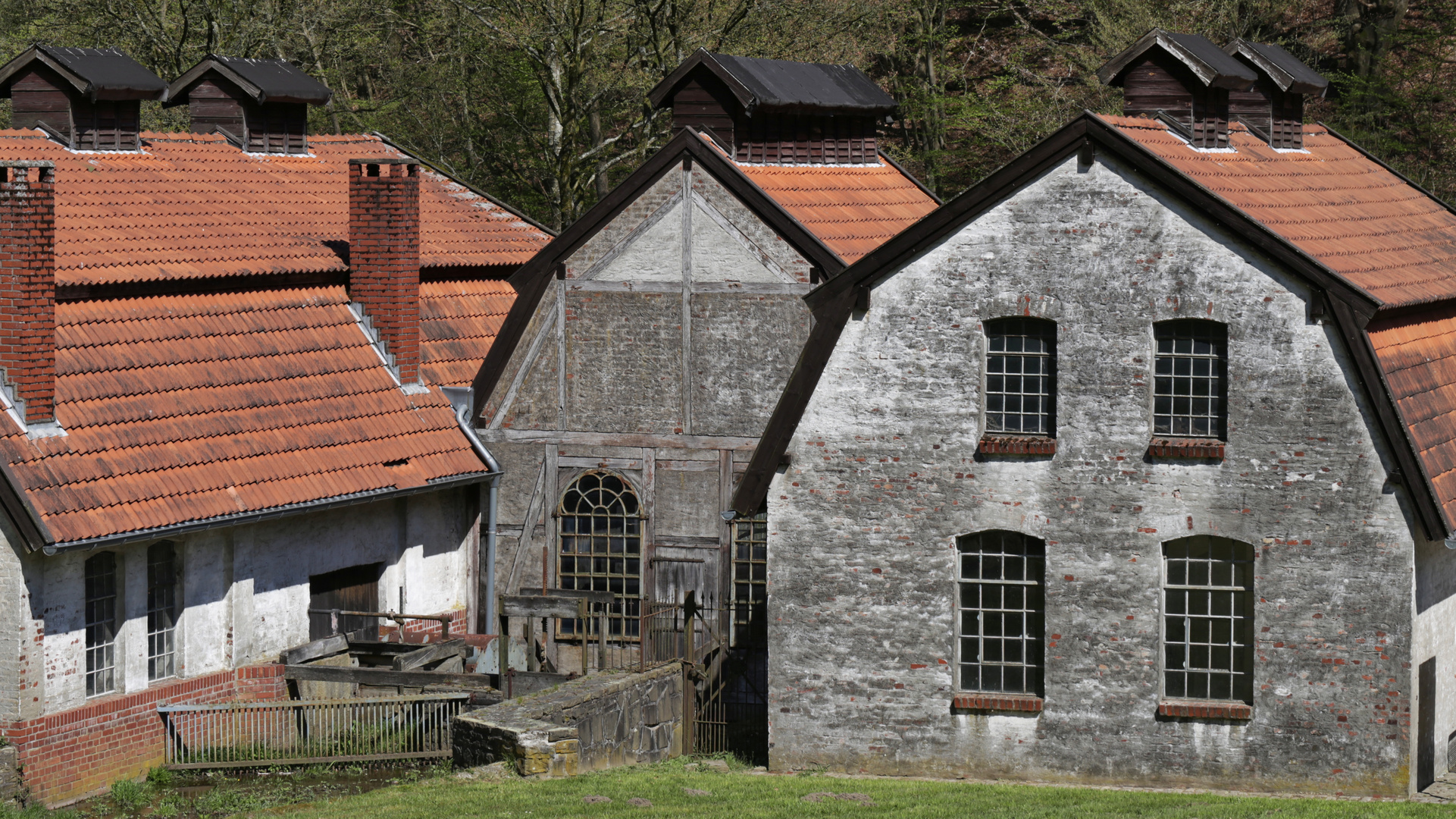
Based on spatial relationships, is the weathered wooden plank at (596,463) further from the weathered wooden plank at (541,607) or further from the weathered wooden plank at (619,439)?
the weathered wooden plank at (541,607)

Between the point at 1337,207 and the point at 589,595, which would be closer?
the point at 1337,207

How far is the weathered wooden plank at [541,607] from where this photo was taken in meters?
21.3

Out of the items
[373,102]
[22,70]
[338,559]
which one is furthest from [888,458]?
[373,102]

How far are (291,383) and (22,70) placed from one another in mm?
6699

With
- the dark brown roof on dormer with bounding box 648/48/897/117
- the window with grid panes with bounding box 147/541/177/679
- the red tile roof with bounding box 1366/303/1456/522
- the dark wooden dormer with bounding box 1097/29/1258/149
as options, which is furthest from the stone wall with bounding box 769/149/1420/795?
the dark brown roof on dormer with bounding box 648/48/897/117

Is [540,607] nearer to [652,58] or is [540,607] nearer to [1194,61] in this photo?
[1194,61]

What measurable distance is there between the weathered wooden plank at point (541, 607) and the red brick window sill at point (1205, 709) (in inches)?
286

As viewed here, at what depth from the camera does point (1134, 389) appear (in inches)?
704

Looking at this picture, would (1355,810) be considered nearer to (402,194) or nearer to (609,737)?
(609,737)

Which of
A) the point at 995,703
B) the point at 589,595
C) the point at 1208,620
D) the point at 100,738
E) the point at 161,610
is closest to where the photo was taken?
the point at 1208,620

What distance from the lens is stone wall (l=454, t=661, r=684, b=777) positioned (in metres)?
17.8

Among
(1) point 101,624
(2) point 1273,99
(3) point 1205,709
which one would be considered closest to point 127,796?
(1) point 101,624

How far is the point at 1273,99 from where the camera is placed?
22.9 meters

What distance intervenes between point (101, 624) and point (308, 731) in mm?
2660
